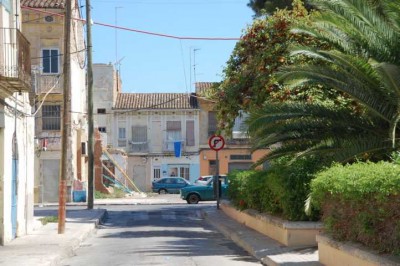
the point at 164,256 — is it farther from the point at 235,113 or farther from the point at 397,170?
the point at 235,113

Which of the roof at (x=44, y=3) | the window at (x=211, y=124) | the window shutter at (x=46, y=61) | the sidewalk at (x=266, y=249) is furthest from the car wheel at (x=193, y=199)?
the window at (x=211, y=124)

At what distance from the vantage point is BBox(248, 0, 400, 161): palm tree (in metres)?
14.5

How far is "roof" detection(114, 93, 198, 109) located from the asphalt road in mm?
31445

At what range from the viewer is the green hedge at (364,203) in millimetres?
9734

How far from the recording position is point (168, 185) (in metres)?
56.1

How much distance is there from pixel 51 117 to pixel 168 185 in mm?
14625

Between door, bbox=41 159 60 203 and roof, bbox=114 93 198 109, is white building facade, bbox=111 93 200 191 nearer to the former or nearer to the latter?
roof, bbox=114 93 198 109

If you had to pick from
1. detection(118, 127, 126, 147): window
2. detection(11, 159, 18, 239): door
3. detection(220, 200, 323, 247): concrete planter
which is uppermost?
detection(118, 127, 126, 147): window

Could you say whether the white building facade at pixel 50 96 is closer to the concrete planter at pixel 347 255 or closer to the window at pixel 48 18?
the window at pixel 48 18

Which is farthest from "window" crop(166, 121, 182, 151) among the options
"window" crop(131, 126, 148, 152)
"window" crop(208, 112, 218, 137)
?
"window" crop(208, 112, 218, 137)

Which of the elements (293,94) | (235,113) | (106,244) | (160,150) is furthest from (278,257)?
(160,150)

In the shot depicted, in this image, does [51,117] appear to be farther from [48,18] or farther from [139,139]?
Result: [139,139]

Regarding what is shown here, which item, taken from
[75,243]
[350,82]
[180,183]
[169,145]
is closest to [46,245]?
[75,243]

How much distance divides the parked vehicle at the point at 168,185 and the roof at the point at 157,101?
6741 millimetres
